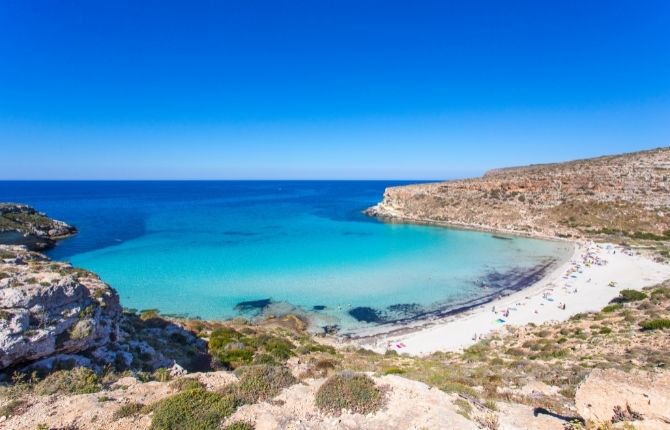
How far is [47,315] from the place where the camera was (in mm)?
10039

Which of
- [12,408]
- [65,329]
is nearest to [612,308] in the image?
[65,329]

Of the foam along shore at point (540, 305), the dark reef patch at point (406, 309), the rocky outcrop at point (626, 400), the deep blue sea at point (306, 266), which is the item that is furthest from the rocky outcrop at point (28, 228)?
the rocky outcrop at point (626, 400)

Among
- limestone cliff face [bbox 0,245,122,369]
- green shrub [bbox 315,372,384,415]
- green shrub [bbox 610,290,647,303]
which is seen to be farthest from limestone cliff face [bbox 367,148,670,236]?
limestone cliff face [bbox 0,245,122,369]

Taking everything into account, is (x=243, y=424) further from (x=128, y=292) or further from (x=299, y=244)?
(x=299, y=244)

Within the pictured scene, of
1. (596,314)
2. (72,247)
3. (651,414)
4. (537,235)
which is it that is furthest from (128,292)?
(537,235)

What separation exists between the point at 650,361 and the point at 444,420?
38.2 feet

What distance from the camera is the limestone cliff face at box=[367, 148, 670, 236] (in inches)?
2194

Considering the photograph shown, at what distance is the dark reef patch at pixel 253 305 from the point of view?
27156mm

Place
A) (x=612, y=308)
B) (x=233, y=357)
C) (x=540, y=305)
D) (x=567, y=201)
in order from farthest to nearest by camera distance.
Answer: (x=567, y=201)
(x=540, y=305)
(x=612, y=308)
(x=233, y=357)

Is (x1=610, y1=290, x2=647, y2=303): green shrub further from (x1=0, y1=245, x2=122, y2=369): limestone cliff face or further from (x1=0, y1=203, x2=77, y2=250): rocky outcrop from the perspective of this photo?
(x1=0, y1=203, x2=77, y2=250): rocky outcrop

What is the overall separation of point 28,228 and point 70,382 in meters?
61.3

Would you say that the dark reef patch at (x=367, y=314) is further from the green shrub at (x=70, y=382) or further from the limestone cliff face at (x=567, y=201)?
the limestone cliff face at (x=567, y=201)

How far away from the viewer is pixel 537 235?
56906 millimetres

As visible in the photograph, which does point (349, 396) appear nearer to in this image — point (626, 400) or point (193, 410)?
point (193, 410)
